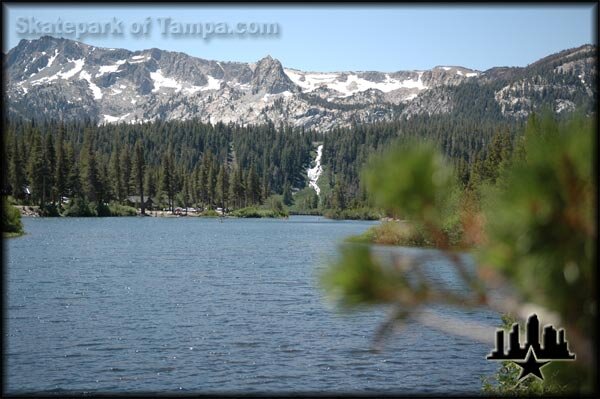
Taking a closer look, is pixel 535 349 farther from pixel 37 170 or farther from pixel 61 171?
pixel 61 171

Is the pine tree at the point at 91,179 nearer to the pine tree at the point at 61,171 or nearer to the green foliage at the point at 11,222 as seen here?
the pine tree at the point at 61,171

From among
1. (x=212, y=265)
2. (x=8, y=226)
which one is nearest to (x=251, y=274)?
(x=212, y=265)

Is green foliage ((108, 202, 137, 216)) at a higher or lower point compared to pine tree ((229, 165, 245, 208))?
lower

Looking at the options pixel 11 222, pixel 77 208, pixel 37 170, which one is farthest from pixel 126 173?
pixel 11 222

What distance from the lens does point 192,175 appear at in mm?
158125

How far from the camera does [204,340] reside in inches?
810

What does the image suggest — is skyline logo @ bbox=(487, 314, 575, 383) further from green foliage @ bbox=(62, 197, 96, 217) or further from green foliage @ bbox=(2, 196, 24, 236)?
green foliage @ bbox=(62, 197, 96, 217)

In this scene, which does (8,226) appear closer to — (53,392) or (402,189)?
(53,392)

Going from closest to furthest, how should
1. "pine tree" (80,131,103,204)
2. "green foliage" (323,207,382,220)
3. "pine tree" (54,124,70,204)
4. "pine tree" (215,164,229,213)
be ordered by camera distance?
"pine tree" (54,124,70,204), "pine tree" (80,131,103,204), "green foliage" (323,207,382,220), "pine tree" (215,164,229,213)

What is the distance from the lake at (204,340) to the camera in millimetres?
16172

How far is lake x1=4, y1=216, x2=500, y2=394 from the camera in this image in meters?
16.2

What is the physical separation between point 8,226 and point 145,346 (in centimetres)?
3917

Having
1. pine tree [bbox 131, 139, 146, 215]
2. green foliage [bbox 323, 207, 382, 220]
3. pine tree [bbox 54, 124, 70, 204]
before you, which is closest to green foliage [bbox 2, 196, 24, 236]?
pine tree [bbox 54, 124, 70, 204]

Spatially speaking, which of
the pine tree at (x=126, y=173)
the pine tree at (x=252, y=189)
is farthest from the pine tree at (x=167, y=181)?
the pine tree at (x=252, y=189)
